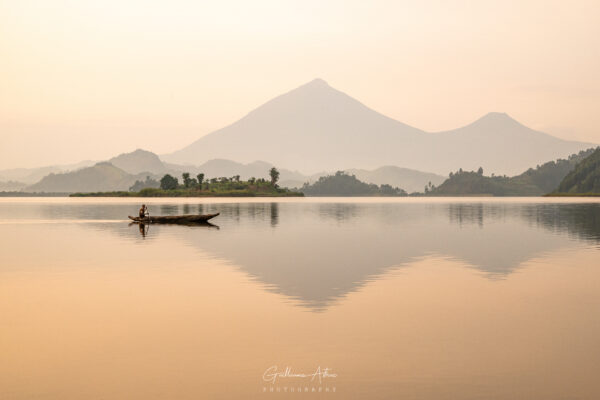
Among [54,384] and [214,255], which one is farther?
[214,255]

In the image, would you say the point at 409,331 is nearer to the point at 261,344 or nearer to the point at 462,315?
the point at 462,315

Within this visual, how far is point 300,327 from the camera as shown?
24.5 m

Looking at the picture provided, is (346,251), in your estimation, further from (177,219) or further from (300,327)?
(177,219)

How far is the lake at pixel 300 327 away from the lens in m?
17.5

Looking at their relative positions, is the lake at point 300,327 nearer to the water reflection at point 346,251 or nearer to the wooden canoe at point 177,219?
the water reflection at point 346,251

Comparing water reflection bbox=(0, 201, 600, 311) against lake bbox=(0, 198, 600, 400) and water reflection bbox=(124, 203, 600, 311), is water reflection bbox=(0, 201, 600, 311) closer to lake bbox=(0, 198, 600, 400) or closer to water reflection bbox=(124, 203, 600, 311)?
water reflection bbox=(124, 203, 600, 311)

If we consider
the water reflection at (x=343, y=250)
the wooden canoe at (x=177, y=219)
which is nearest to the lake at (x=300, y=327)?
the water reflection at (x=343, y=250)

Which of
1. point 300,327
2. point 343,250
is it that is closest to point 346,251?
point 343,250

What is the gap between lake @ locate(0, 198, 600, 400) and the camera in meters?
17.5

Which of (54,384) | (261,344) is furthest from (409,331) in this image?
(54,384)

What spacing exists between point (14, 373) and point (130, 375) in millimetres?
3901

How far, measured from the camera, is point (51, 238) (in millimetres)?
73625

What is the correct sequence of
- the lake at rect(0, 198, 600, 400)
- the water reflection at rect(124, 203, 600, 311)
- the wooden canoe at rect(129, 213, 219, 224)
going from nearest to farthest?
Answer: the lake at rect(0, 198, 600, 400), the water reflection at rect(124, 203, 600, 311), the wooden canoe at rect(129, 213, 219, 224)

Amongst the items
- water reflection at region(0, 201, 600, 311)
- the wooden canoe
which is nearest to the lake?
water reflection at region(0, 201, 600, 311)
